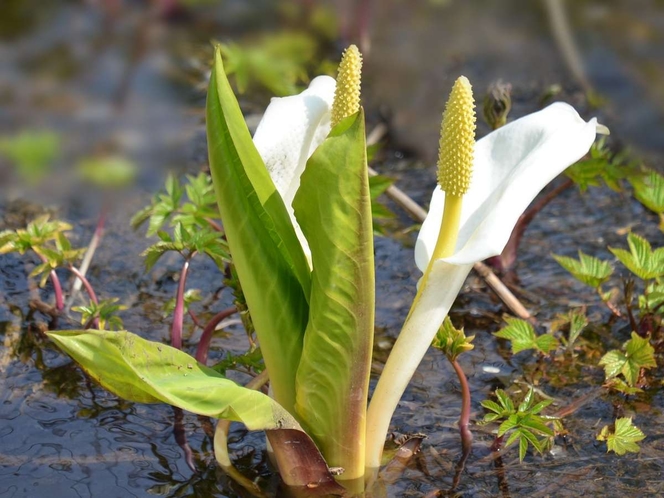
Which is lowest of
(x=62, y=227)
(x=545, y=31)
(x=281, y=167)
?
(x=62, y=227)

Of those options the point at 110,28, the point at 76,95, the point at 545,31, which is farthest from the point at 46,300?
the point at 545,31

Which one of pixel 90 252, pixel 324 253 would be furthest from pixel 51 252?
pixel 324 253

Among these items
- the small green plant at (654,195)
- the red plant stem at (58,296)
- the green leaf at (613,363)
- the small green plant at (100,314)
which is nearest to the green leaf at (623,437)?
the green leaf at (613,363)

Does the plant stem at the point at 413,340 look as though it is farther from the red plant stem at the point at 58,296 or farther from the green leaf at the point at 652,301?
the red plant stem at the point at 58,296

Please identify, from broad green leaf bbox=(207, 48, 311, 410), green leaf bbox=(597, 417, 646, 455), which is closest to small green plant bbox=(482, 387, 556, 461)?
green leaf bbox=(597, 417, 646, 455)

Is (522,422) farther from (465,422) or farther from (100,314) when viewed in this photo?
(100,314)

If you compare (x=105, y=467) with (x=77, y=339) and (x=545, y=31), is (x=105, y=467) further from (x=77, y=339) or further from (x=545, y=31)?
(x=545, y=31)
